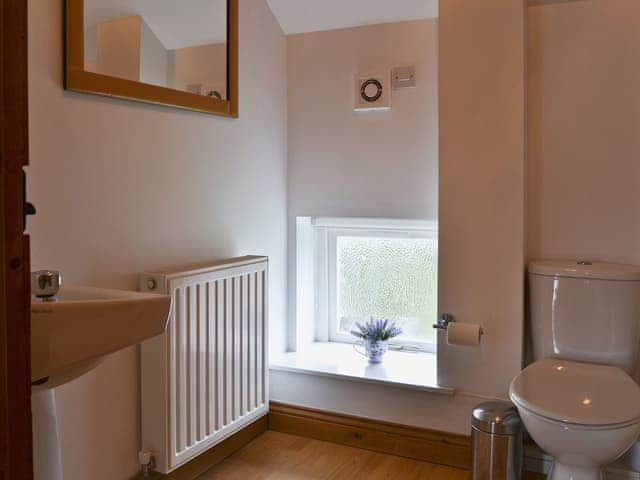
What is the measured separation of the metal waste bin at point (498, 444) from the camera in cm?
215

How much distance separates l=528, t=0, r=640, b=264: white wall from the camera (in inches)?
90.4

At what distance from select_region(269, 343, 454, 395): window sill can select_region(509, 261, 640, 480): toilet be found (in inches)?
18.0

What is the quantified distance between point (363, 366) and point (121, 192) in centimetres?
132

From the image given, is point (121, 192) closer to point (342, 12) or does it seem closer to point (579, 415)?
point (342, 12)

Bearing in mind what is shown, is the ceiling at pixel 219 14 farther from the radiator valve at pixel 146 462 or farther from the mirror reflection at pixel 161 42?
the radiator valve at pixel 146 462

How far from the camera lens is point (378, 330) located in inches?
109

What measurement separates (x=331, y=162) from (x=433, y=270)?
0.69m

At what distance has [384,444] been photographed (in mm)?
2555

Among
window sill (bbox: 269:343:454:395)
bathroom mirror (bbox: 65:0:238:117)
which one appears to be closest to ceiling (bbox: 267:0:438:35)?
bathroom mirror (bbox: 65:0:238:117)

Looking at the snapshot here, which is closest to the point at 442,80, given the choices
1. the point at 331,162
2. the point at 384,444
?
the point at 331,162

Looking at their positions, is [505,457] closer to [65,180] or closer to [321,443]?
[321,443]

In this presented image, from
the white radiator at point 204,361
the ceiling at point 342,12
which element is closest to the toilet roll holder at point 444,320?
the white radiator at point 204,361

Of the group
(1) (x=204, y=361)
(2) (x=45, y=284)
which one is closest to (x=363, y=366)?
(1) (x=204, y=361)

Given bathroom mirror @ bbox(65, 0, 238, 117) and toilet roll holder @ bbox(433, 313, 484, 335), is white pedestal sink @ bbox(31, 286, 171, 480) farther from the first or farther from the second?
toilet roll holder @ bbox(433, 313, 484, 335)
